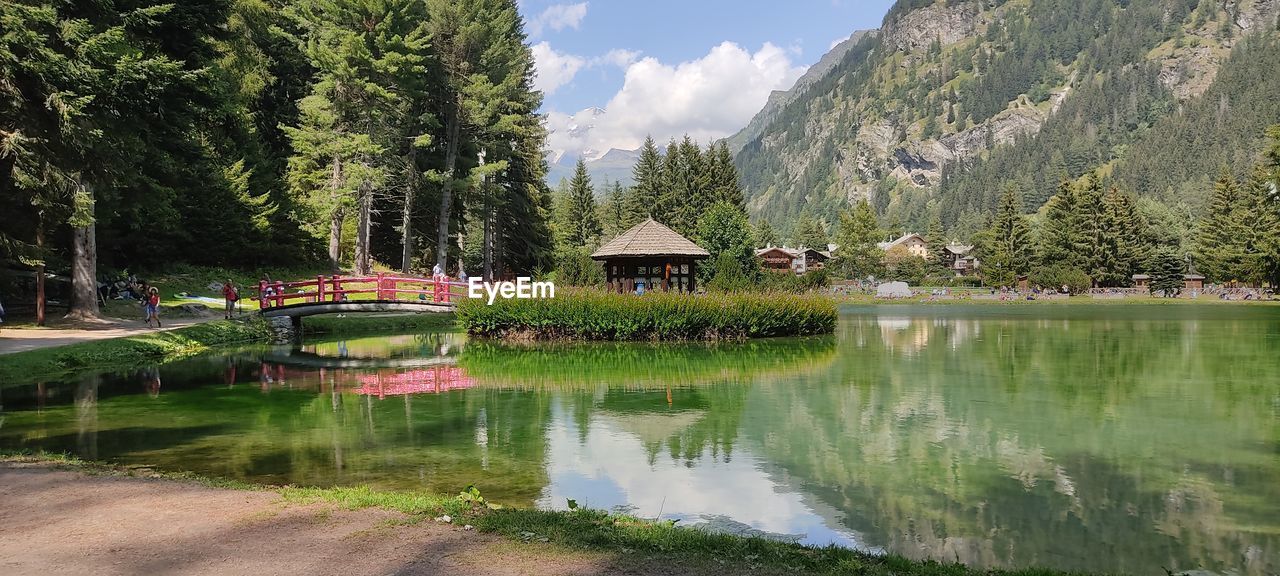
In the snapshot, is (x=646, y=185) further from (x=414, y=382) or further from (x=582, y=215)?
(x=414, y=382)

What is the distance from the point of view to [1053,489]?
960 centimetres

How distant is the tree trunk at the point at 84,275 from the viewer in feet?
84.4

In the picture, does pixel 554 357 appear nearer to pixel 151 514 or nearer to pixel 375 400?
pixel 375 400

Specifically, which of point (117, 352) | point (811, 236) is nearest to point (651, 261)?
point (117, 352)

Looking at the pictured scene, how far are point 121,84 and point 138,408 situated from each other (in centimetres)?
667

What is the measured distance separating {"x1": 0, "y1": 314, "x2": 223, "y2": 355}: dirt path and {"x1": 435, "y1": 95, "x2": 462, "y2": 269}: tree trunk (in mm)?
16687

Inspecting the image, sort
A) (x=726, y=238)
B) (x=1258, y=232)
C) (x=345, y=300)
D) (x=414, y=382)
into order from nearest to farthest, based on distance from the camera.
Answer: (x=414, y=382)
(x=345, y=300)
(x=726, y=238)
(x=1258, y=232)

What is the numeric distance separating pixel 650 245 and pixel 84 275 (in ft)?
71.4

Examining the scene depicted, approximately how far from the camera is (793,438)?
42.1 ft

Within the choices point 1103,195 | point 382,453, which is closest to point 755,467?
point 382,453

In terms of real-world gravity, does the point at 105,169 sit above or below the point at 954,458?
above

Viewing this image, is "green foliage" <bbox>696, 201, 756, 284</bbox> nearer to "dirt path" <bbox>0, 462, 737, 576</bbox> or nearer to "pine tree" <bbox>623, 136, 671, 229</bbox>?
"pine tree" <bbox>623, 136, 671, 229</bbox>

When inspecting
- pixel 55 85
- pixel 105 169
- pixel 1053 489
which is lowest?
pixel 1053 489

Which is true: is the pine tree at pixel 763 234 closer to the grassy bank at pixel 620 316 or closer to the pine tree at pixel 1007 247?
the pine tree at pixel 1007 247
